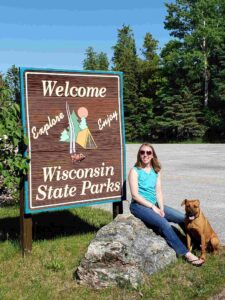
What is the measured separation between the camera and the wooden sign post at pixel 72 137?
5434 millimetres

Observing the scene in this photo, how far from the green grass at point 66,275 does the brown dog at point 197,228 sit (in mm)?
166

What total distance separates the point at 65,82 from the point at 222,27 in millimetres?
38760

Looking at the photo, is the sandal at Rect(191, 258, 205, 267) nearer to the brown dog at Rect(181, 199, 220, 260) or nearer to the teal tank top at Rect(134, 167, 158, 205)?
the brown dog at Rect(181, 199, 220, 260)

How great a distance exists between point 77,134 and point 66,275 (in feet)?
6.10

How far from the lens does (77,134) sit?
18.8ft

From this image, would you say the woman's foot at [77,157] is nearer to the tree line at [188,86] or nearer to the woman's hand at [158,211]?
the woman's hand at [158,211]

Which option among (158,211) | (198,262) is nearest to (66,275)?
(158,211)

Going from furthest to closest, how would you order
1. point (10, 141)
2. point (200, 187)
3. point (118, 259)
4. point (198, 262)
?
point (200, 187), point (10, 141), point (198, 262), point (118, 259)

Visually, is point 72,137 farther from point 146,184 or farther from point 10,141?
point 146,184

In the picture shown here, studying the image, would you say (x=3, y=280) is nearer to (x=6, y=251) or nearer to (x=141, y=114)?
(x=6, y=251)

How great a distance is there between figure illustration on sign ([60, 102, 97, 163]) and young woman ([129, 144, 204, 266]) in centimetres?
76

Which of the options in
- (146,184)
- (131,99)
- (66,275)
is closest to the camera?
(66,275)

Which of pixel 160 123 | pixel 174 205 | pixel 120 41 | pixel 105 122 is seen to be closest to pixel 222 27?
pixel 160 123

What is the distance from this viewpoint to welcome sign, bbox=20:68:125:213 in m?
5.43
